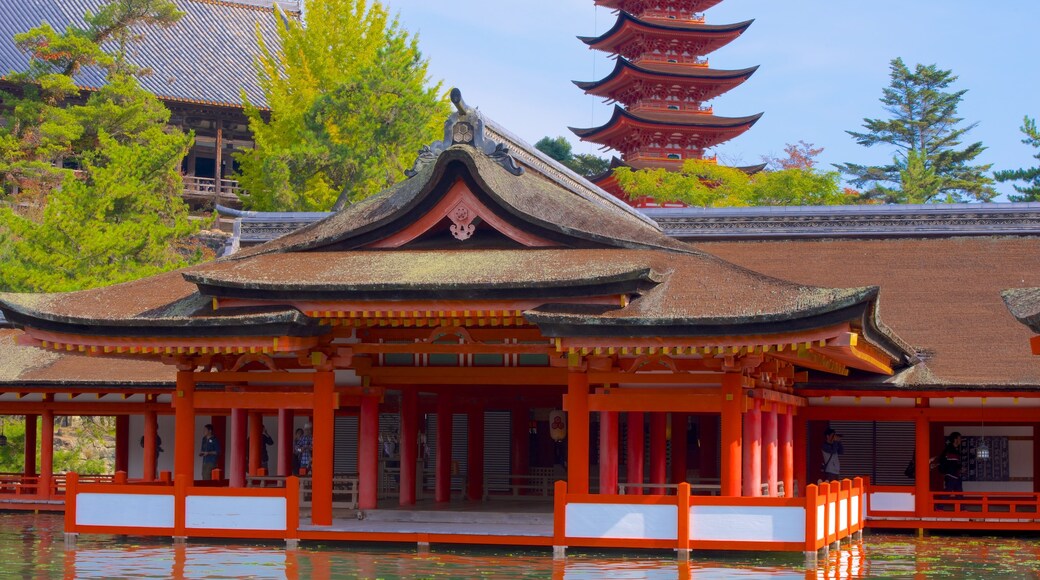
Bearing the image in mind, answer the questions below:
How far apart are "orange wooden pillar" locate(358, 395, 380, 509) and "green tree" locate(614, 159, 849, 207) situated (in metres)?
32.2

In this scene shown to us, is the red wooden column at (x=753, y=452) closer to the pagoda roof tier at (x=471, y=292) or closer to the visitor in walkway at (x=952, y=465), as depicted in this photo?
the pagoda roof tier at (x=471, y=292)

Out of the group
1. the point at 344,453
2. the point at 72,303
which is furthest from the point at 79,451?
the point at 72,303

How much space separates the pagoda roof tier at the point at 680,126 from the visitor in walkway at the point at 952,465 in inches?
1546

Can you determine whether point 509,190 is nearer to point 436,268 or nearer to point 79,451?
point 436,268

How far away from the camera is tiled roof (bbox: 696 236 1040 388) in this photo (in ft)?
79.3

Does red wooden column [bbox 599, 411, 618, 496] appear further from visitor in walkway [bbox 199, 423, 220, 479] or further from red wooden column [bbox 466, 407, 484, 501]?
visitor in walkway [bbox 199, 423, 220, 479]

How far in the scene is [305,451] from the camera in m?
25.0

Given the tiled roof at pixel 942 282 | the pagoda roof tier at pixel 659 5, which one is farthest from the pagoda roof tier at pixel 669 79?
the tiled roof at pixel 942 282

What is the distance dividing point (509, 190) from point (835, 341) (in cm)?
570

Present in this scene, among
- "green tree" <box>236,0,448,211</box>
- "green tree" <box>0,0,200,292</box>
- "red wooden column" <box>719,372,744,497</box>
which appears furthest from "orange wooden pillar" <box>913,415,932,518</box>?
"green tree" <box>236,0,448,211</box>

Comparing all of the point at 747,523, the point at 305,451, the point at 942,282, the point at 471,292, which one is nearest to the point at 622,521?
the point at 747,523

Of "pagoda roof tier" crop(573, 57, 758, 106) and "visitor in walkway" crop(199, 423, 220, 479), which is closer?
"visitor in walkway" crop(199, 423, 220, 479)

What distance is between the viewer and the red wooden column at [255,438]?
1046 inches

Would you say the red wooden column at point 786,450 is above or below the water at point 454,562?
above
